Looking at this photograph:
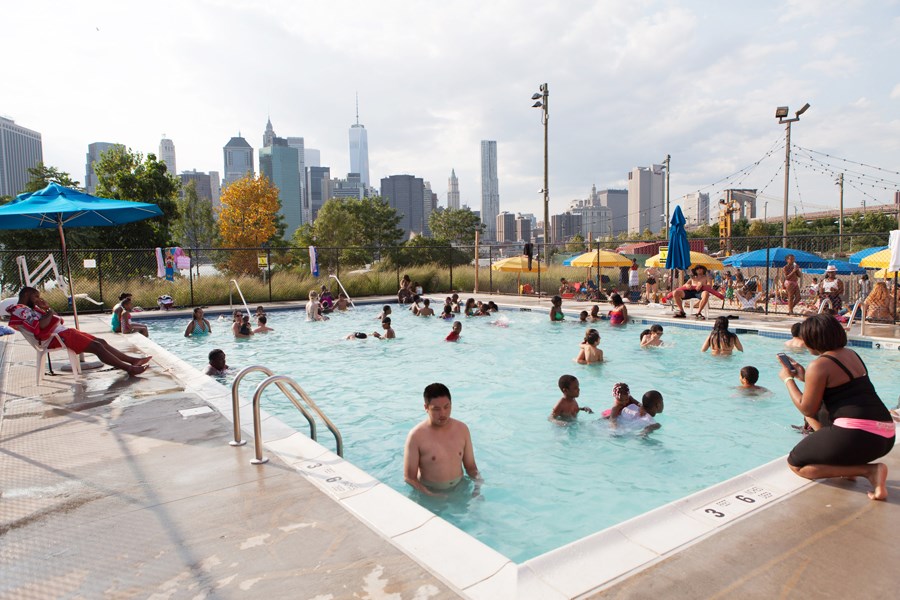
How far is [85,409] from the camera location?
547 cm

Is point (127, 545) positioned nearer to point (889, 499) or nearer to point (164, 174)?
point (889, 499)

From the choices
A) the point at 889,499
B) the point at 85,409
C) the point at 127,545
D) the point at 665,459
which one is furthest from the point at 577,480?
the point at 85,409

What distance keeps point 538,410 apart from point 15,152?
138654 millimetres

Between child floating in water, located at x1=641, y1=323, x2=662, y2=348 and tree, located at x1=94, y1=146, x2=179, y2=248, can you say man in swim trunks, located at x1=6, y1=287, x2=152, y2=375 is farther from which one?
tree, located at x1=94, y1=146, x2=179, y2=248

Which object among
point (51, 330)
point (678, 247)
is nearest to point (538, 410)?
point (51, 330)

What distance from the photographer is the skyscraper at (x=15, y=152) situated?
4086 inches

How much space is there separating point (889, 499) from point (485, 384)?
6.06 m

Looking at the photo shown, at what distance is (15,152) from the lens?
108688 millimetres

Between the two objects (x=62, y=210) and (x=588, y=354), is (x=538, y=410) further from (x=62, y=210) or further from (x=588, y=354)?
(x=62, y=210)

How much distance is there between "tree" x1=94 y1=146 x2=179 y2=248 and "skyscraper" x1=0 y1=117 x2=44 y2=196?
101567 millimetres

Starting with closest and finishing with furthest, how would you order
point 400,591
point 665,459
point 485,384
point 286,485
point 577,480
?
point 400,591, point 286,485, point 577,480, point 665,459, point 485,384

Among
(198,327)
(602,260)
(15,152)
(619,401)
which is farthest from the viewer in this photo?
(15,152)

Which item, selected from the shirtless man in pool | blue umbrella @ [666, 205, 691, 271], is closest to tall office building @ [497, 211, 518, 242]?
blue umbrella @ [666, 205, 691, 271]

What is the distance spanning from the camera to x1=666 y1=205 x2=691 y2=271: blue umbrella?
46.1 ft
